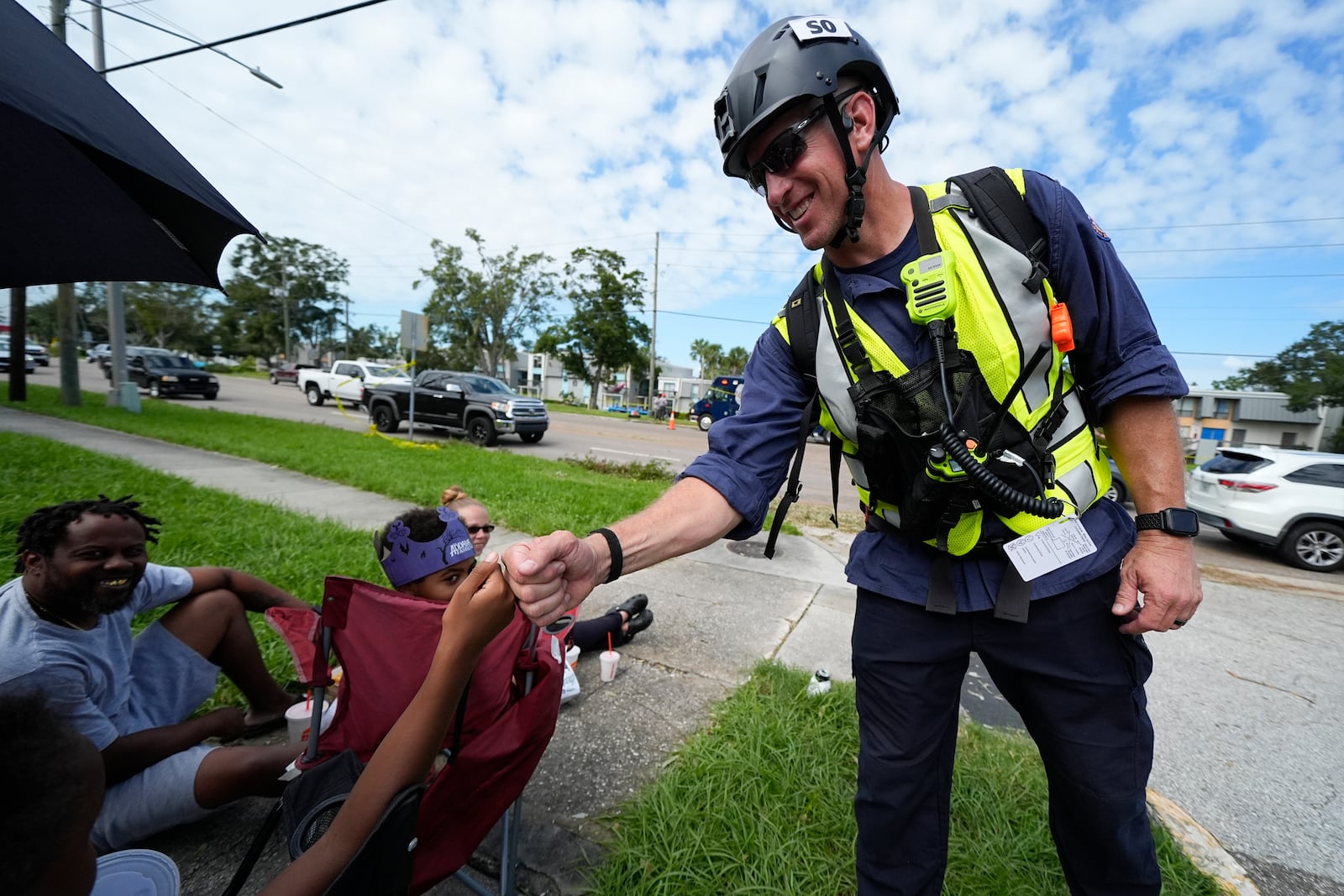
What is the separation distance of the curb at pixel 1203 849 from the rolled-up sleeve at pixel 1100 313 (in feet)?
5.76

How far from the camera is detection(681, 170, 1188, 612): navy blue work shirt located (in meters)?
1.30

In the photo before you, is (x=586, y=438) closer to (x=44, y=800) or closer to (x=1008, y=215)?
(x=1008, y=215)

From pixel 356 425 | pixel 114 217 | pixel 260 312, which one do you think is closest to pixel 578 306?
pixel 356 425

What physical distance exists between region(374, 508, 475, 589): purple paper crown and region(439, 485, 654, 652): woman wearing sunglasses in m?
0.74

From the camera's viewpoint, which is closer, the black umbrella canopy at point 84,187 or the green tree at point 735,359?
the black umbrella canopy at point 84,187

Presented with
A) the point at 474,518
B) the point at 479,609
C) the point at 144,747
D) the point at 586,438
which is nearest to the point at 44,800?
the point at 479,609

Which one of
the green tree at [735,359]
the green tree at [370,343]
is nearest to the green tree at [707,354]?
the green tree at [735,359]

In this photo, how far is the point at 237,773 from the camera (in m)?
1.77

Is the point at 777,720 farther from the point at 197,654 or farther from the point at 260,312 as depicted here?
the point at 260,312

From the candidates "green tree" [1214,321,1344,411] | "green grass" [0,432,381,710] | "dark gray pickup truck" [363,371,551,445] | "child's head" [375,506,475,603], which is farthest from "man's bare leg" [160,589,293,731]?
"green tree" [1214,321,1344,411]

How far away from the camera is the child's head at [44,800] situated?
88 centimetres

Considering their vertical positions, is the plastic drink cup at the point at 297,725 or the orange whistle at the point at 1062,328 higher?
the orange whistle at the point at 1062,328

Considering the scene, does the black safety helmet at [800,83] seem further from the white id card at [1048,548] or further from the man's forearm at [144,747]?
the man's forearm at [144,747]

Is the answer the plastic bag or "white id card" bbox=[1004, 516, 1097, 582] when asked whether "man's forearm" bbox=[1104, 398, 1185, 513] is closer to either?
"white id card" bbox=[1004, 516, 1097, 582]
